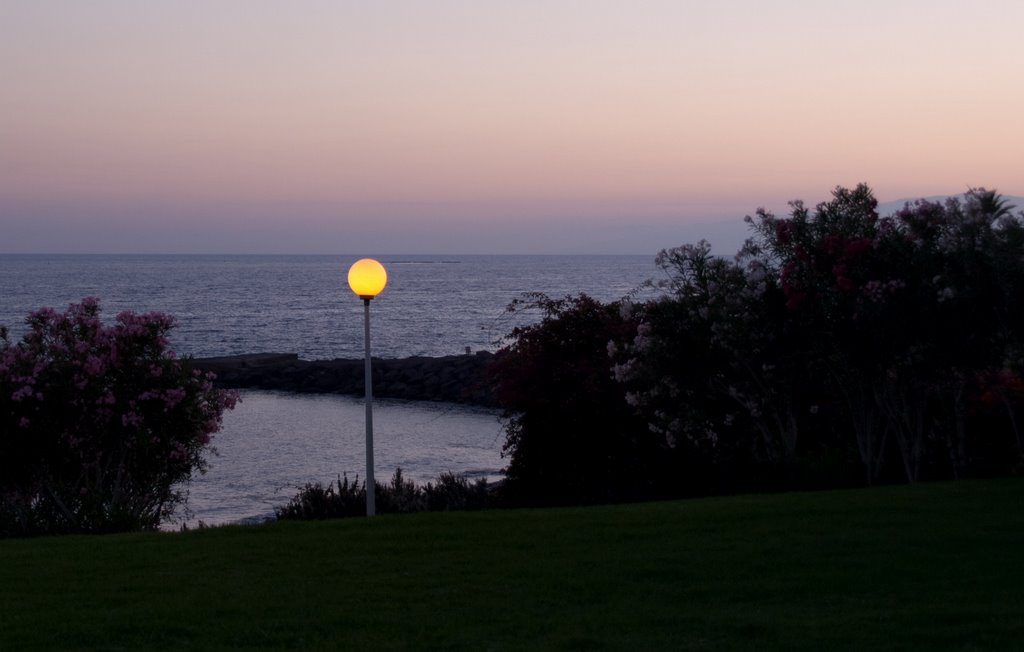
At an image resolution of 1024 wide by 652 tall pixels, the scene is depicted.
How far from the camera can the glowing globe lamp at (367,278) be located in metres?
12.0

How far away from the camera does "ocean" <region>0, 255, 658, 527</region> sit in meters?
20.6

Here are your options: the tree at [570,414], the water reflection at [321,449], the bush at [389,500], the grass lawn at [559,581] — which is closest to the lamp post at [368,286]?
the grass lawn at [559,581]

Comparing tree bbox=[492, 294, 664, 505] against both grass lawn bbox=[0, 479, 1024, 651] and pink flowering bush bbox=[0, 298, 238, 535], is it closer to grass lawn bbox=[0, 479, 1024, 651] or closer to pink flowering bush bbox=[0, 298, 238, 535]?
pink flowering bush bbox=[0, 298, 238, 535]

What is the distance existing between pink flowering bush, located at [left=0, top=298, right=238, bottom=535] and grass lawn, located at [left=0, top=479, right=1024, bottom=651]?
315 centimetres

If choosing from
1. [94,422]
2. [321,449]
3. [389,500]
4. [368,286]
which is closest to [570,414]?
[389,500]

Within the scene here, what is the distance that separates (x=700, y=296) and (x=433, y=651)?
27.9 feet

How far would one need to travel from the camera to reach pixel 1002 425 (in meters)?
14.0

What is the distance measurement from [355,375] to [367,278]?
1213 inches

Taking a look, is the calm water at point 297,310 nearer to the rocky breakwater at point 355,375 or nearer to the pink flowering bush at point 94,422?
the rocky breakwater at point 355,375

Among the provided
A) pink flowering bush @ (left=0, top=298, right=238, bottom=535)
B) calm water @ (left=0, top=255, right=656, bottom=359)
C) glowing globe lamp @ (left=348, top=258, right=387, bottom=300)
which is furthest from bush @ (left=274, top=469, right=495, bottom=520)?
calm water @ (left=0, top=255, right=656, bottom=359)

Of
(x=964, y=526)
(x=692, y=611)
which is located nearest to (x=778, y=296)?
(x=964, y=526)

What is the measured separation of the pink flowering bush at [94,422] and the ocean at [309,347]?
2.56 ft

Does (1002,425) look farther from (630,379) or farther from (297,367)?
(297,367)

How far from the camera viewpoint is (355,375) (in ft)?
139
